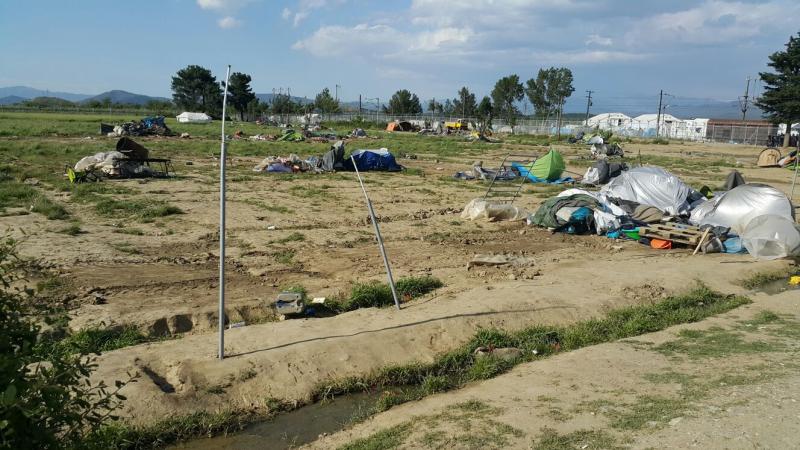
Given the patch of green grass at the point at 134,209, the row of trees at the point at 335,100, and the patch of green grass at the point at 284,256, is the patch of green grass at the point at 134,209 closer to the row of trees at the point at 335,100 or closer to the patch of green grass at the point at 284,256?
the patch of green grass at the point at 284,256

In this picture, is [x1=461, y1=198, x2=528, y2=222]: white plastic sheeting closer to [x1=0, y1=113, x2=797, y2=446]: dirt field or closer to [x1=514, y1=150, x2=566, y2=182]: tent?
[x1=0, y1=113, x2=797, y2=446]: dirt field

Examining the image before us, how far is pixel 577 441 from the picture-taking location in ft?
17.0

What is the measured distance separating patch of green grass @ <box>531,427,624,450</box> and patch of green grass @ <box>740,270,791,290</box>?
24.7ft

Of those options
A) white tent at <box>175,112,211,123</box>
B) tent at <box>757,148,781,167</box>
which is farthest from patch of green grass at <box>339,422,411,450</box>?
white tent at <box>175,112,211,123</box>

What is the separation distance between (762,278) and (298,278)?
8.66 metres

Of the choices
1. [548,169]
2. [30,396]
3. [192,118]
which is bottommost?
[30,396]

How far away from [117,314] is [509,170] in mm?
19573

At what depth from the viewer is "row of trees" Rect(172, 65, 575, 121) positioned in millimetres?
84375

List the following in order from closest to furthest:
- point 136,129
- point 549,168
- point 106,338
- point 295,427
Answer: point 295,427
point 106,338
point 549,168
point 136,129

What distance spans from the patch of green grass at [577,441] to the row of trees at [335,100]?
77.9 m

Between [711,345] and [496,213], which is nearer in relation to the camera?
[711,345]

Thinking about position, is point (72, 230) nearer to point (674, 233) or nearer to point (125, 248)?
point (125, 248)

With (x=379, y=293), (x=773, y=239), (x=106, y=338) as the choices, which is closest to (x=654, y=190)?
(x=773, y=239)

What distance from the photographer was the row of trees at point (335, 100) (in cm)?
8438
